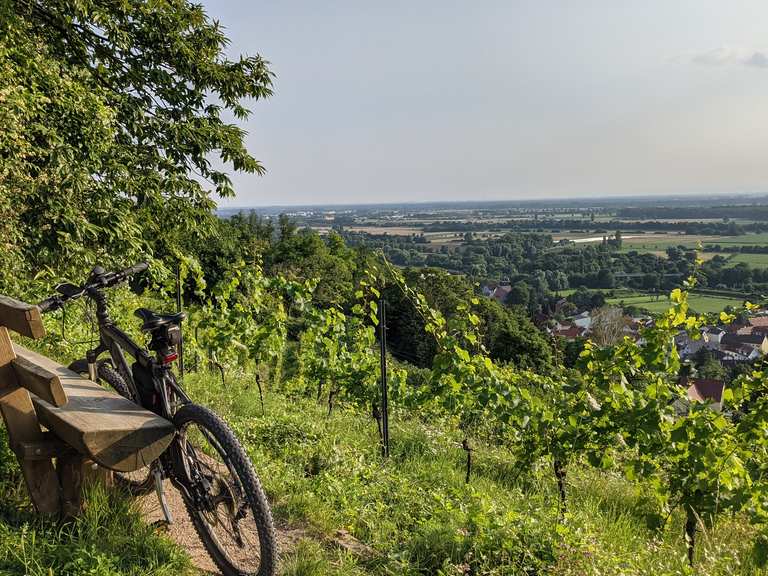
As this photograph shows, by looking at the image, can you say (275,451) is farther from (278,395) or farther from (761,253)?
(761,253)

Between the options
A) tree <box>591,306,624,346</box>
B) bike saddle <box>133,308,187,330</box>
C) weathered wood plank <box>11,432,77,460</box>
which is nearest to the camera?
weathered wood plank <box>11,432,77,460</box>

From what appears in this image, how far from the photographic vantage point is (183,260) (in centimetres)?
608

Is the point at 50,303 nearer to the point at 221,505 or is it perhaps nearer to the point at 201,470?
the point at 201,470

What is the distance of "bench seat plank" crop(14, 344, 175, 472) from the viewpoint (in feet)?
6.61

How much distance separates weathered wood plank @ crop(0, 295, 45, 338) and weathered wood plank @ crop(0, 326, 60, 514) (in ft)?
0.31

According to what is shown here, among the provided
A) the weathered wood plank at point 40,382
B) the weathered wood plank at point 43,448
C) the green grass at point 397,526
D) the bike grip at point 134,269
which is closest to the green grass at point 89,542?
the green grass at point 397,526

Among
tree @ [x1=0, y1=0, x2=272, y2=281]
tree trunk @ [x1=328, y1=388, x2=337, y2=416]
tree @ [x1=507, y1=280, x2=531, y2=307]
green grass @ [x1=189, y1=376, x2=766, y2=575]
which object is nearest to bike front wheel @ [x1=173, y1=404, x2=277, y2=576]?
green grass @ [x1=189, y1=376, x2=766, y2=575]

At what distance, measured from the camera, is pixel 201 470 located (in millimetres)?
2404

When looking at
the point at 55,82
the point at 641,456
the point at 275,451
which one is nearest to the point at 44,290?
the point at 55,82

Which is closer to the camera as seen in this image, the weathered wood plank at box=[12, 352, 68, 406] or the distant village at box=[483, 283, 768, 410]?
the weathered wood plank at box=[12, 352, 68, 406]

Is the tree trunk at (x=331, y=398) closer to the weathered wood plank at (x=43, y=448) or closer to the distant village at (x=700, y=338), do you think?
the distant village at (x=700, y=338)

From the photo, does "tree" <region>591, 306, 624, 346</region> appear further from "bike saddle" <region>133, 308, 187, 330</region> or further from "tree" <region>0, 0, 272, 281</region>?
"bike saddle" <region>133, 308, 187, 330</region>

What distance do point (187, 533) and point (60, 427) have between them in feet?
2.88

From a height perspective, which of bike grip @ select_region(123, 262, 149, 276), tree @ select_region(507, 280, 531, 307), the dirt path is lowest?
tree @ select_region(507, 280, 531, 307)
